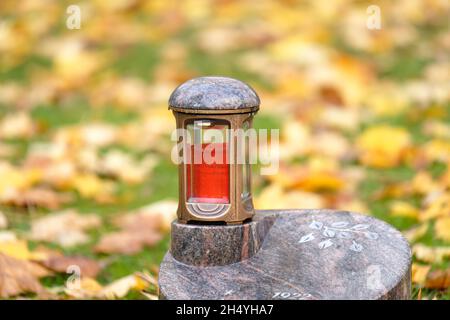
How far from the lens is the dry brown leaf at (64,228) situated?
A: 303cm

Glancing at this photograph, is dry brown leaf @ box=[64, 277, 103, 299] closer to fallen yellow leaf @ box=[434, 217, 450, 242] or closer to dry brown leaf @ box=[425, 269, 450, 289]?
dry brown leaf @ box=[425, 269, 450, 289]

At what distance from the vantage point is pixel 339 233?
7.04 feet

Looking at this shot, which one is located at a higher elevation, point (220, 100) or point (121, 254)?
point (220, 100)

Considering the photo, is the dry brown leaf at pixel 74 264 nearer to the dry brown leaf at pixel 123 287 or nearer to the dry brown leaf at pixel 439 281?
the dry brown leaf at pixel 123 287

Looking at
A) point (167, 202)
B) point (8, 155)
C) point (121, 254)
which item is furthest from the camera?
point (8, 155)

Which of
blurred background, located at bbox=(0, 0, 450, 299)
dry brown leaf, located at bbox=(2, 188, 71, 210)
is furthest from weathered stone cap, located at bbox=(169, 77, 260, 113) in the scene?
dry brown leaf, located at bbox=(2, 188, 71, 210)

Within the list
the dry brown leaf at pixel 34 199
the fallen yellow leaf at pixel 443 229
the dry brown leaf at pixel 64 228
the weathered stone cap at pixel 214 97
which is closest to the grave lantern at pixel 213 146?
the weathered stone cap at pixel 214 97

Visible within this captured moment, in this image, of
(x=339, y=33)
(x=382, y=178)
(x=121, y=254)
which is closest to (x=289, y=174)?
(x=382, y=178)

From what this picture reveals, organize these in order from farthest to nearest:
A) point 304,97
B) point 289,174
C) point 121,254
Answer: point 304,97
point 289,174
point 121,254

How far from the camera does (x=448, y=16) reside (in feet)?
17.5

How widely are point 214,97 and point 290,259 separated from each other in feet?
1.41

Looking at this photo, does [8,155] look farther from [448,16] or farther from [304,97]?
[448,16]

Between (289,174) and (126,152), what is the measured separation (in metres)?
0.93

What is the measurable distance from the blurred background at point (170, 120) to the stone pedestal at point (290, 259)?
30cm
